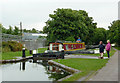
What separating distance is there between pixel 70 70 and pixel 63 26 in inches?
1124

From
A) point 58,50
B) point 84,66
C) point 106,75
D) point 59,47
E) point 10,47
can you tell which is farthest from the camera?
point 10,47

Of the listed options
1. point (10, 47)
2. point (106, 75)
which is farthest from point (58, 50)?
point (106, 75)

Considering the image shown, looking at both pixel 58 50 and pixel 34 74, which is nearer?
pixel 34 74

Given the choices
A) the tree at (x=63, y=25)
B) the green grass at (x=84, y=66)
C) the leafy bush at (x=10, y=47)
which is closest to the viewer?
the green grass at (x=84, y=66)

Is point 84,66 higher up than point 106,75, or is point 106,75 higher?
point 84,66

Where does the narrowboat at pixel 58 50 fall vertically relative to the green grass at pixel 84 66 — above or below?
above

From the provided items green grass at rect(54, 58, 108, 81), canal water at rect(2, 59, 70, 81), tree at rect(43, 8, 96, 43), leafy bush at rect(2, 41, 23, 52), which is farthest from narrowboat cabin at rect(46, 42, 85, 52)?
canal water at rect(2, 59, 70, 81)

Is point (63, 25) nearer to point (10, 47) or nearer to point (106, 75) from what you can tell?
point (10, 47)

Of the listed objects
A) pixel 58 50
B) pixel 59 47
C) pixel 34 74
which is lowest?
pixel 34 74

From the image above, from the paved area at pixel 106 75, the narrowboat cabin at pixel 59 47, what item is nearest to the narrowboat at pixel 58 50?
the narrowboat cabin at pixel 59 47

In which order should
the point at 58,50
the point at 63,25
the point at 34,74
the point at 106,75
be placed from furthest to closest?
the point at 63,25 < the point at 58,50 < the point at 34,74 < the point at 106,75

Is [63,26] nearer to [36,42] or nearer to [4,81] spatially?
[36,42]

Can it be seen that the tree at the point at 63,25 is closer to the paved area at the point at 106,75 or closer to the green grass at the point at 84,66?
the green grass at the point at 84,66

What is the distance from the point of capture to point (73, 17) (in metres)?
41.5
